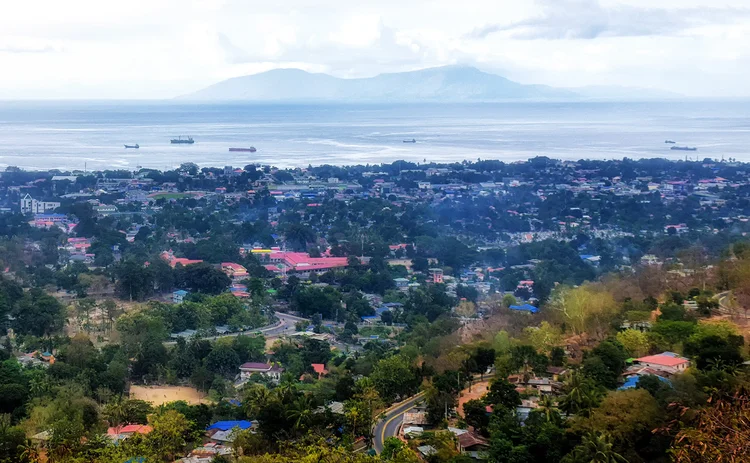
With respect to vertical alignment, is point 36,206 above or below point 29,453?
below

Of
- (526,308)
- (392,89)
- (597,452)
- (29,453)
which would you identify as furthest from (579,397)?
(392,89)

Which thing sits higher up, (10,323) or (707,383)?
A: (707,383)

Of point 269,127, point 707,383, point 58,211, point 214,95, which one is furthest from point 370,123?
point 214,95

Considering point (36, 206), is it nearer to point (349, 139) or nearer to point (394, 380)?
point (394, 380)

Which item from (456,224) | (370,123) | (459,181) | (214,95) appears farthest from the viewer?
(214,95)

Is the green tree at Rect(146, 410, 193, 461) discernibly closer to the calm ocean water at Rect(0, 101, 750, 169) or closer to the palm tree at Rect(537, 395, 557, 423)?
the palm tree at Rect(537, 395, 557, 423)

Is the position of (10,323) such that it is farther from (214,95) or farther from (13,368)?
(214,95)

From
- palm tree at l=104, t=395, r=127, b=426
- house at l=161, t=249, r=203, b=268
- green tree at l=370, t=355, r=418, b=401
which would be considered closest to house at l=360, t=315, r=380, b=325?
house at l=161, t=249, r=203, b=268
